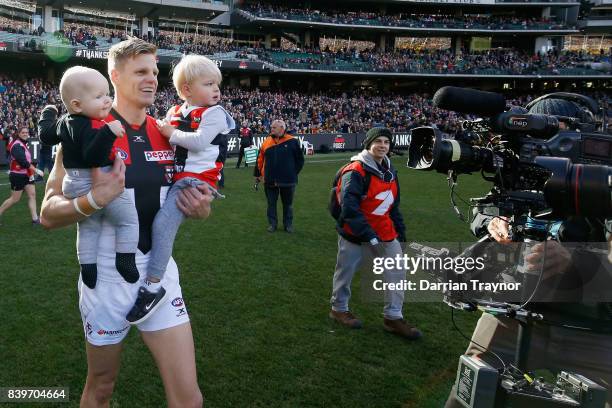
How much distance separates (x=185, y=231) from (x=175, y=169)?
675cm

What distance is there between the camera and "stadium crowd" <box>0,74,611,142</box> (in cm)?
2820

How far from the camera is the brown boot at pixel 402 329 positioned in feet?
16.9

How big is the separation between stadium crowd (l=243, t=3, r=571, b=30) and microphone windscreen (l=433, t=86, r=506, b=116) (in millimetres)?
43088

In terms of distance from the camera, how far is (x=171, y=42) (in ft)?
133

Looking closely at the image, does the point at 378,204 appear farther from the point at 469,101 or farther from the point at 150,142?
the point at 150,142

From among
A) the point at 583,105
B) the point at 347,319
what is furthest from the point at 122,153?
the point at 347,319

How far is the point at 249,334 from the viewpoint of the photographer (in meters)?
5.18

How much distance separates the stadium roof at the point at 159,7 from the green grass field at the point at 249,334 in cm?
3407

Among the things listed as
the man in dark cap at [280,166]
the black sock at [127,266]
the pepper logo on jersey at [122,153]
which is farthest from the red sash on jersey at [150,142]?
the man in dark cap at [280,166]

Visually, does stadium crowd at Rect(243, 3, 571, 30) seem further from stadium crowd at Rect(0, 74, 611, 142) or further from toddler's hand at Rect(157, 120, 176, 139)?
toddler's hand at Rect(157, 120, 176, 139)

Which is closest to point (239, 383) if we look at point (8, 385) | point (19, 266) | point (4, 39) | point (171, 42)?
point (8, 385)

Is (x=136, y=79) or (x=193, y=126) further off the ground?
(x=136, y=79)

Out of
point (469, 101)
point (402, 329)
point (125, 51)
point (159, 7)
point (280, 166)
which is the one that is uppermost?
point (159, 7)

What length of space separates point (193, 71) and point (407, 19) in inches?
1955
